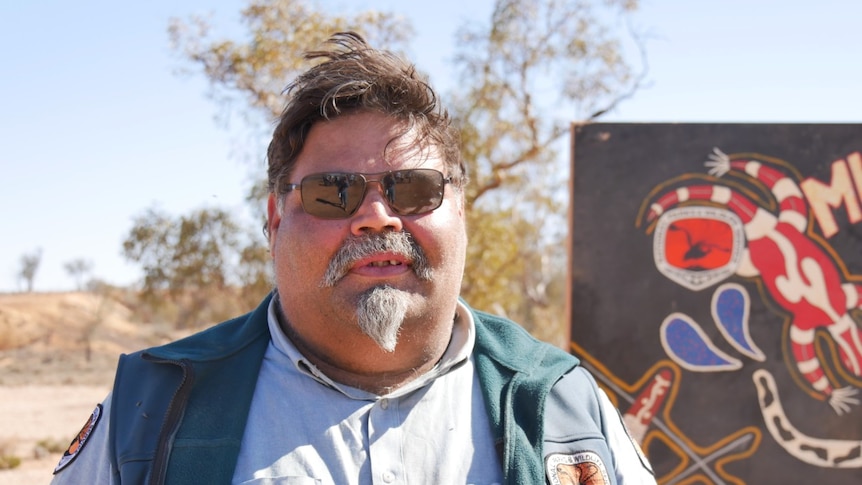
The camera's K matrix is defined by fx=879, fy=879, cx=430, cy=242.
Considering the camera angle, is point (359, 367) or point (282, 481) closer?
point (282, 481)

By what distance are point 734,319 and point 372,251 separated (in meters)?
3.03

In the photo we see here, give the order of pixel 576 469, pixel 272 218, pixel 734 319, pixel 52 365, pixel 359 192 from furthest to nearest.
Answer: pixel 52 365 < pixel 734 319 < pixel 272 218 < pixel 359 192 < pixel 576 469

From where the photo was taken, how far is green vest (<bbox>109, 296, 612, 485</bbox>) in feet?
6.98

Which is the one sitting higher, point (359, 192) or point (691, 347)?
point (359, 192)

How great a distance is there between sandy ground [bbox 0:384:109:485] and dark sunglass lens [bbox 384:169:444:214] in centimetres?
832

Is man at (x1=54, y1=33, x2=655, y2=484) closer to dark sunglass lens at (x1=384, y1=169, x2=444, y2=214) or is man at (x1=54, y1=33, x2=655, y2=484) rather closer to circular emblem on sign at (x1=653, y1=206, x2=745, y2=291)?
dark sunglass lens at (x1=384, y1=169, x2=444, y2=214)

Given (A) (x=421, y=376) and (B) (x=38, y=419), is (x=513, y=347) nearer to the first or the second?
(A) (x=421, y=376)

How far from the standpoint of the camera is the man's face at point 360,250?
2314 millimetres

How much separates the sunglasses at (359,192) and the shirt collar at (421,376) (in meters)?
0.36

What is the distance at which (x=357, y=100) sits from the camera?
246 centimetres

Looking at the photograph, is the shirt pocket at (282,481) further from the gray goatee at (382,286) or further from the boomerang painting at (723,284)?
the boomerang painting at (723,284)

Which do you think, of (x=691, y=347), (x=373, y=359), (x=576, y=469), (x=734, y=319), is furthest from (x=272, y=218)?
(x=734, y=319)

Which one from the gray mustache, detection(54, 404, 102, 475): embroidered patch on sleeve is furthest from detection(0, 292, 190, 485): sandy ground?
the gray mustache

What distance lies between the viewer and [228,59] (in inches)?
460
